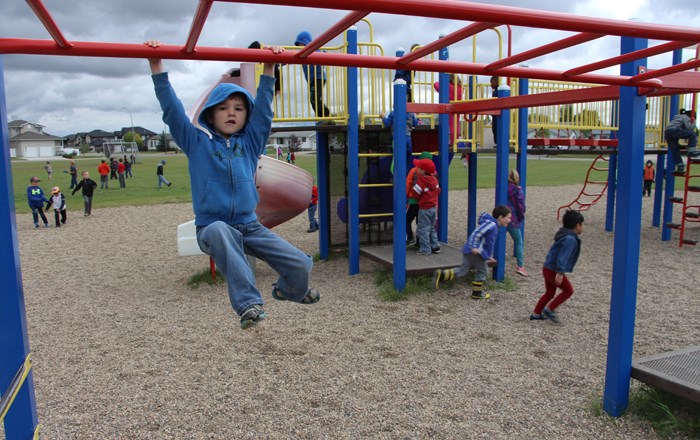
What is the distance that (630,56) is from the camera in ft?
9.28

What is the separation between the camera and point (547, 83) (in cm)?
985

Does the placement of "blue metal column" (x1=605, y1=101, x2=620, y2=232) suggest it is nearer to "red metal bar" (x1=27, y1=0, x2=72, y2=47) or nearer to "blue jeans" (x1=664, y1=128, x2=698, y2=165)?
"blue jeans" (x1=664, y1=128, x2=698, y2=165)

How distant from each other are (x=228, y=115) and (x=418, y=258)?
189 inches

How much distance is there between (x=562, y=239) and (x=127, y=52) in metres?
4.07

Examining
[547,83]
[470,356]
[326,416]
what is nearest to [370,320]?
[470,356]

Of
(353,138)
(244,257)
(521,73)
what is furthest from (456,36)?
(353,138)

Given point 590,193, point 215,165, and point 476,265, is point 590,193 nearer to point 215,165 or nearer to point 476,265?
point 476,265

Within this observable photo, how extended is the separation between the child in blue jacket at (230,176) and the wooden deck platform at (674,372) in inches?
92.2

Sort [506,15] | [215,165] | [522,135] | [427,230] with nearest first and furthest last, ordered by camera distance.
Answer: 1. [506,15]
2. [215,165]
3. [427,230]
4. [522,135]

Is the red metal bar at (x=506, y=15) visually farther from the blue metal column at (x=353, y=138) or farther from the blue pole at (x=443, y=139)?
the blue pole at (x=443, y=139)

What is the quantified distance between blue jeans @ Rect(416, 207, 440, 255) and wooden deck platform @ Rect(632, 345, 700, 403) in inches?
149

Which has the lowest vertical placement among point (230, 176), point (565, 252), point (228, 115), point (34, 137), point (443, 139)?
point (565, 252)

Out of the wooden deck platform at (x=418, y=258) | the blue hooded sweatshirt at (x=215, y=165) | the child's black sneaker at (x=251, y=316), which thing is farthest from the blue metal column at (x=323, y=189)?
the child's black sneaker at (x=251, y=316)

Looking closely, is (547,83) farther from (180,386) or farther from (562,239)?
(180,386)
